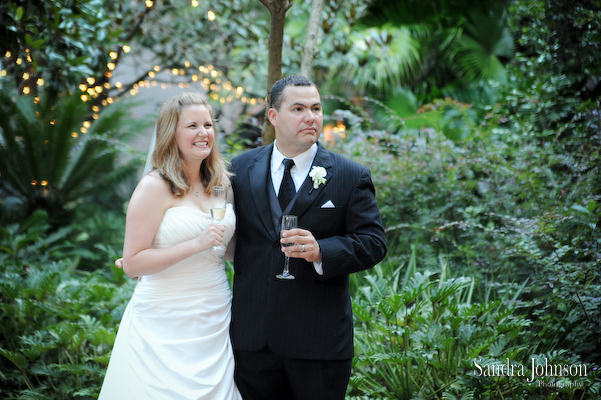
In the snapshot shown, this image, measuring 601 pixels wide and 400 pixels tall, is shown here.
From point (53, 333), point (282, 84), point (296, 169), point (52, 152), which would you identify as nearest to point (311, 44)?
point (282, 84)

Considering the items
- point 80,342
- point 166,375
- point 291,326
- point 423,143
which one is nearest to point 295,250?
point 291,326

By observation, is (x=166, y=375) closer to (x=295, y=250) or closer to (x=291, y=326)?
(x=291, y=326)

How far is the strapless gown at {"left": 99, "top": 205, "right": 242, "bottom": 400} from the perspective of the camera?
8.02 feet

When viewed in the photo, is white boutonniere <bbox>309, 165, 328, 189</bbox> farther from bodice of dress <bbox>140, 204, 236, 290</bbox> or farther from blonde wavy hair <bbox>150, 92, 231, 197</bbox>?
blonde wavy hair <bbox>150, 92, 231, 197</bbox>

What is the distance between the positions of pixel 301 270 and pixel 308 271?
0.03 m

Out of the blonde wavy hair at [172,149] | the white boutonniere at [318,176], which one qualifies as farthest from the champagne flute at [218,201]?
the white boutonniere at [318,176]

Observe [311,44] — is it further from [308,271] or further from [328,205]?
[308,271]

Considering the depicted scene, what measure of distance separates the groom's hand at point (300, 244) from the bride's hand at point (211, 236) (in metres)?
0.32

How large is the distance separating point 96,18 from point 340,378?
13.4 feet

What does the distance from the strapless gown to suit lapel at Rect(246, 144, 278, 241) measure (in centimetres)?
16

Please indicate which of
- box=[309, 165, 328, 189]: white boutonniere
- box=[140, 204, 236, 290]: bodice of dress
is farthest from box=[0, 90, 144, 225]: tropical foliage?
box=[309, 165, 328, 189]: white boutonniere

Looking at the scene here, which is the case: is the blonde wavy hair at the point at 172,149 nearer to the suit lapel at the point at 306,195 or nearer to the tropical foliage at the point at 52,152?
the suit lapel at the point at 306,195

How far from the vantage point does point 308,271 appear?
2.46 meters

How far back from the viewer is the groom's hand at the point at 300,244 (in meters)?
2.22
